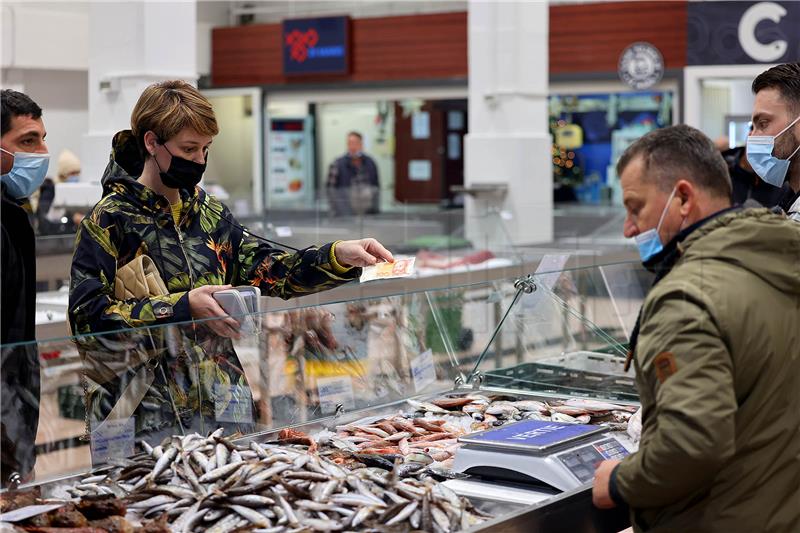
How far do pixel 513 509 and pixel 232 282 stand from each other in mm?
1414

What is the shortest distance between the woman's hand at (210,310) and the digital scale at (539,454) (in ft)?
2.54

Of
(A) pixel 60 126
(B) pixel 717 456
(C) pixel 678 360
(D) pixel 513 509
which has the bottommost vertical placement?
(D) pixel 513 509

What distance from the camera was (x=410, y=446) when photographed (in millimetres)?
3588

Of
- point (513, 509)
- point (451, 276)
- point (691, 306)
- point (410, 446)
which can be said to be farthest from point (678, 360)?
point (451, 276)

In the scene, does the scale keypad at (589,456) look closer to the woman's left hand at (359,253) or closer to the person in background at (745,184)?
the woman's left hand at (359,253)

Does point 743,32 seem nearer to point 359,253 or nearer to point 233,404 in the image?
point 359,253

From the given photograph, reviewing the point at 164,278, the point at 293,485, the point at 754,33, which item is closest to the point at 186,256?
the point at 164,278

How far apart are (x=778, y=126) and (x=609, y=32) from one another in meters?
13.2

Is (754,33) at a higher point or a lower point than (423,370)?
higher

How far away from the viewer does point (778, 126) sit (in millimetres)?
4223

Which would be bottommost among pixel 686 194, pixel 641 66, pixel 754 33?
pixel 686 194

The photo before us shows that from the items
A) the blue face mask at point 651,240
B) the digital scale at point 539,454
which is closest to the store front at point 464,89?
the digital scale at point 539,454

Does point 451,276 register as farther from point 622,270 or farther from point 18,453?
point 18,453

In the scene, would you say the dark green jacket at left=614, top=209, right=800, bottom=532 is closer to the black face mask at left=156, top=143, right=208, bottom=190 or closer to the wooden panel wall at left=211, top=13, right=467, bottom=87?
the black face mask at left=156, top=143, right=208, bottom=190
